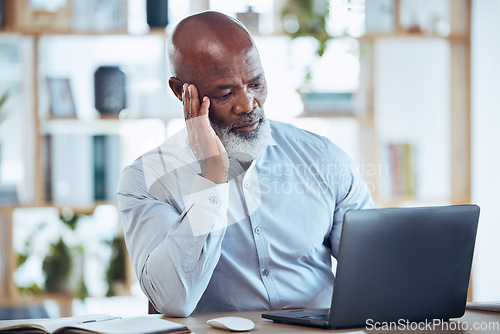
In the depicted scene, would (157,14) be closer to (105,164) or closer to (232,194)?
(105,164)

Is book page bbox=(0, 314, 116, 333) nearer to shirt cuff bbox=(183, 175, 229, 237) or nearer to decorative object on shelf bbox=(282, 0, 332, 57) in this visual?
shirt cuff bbox=(183, 175, 229, 237)

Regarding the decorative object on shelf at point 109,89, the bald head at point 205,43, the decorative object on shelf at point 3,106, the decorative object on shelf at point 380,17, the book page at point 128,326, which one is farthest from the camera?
the decorative object on shelf at point 380,17

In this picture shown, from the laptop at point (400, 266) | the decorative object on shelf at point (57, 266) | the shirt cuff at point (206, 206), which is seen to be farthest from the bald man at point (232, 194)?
the decorative object on shelf at point (57, 266)

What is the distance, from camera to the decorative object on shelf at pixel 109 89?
3205 mm

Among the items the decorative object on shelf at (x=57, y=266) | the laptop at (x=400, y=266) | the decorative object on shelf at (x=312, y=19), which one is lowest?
the decorative object on shelf at (x=57, y=266)

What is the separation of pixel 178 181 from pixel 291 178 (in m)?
0.32

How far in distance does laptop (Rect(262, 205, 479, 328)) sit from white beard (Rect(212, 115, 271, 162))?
56cm

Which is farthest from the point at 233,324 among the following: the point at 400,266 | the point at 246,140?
the point at 246,140

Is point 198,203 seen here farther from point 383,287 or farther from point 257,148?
point 383,287

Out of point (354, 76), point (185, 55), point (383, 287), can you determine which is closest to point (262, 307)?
→ point (383, 287)

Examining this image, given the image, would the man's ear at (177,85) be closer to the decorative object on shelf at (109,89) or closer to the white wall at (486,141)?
the decorative object on shelf at (109,89)

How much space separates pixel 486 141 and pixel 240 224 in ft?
6.49

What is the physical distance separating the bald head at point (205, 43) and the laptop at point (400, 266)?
686 millimetres

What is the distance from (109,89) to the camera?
3209 millimetres
